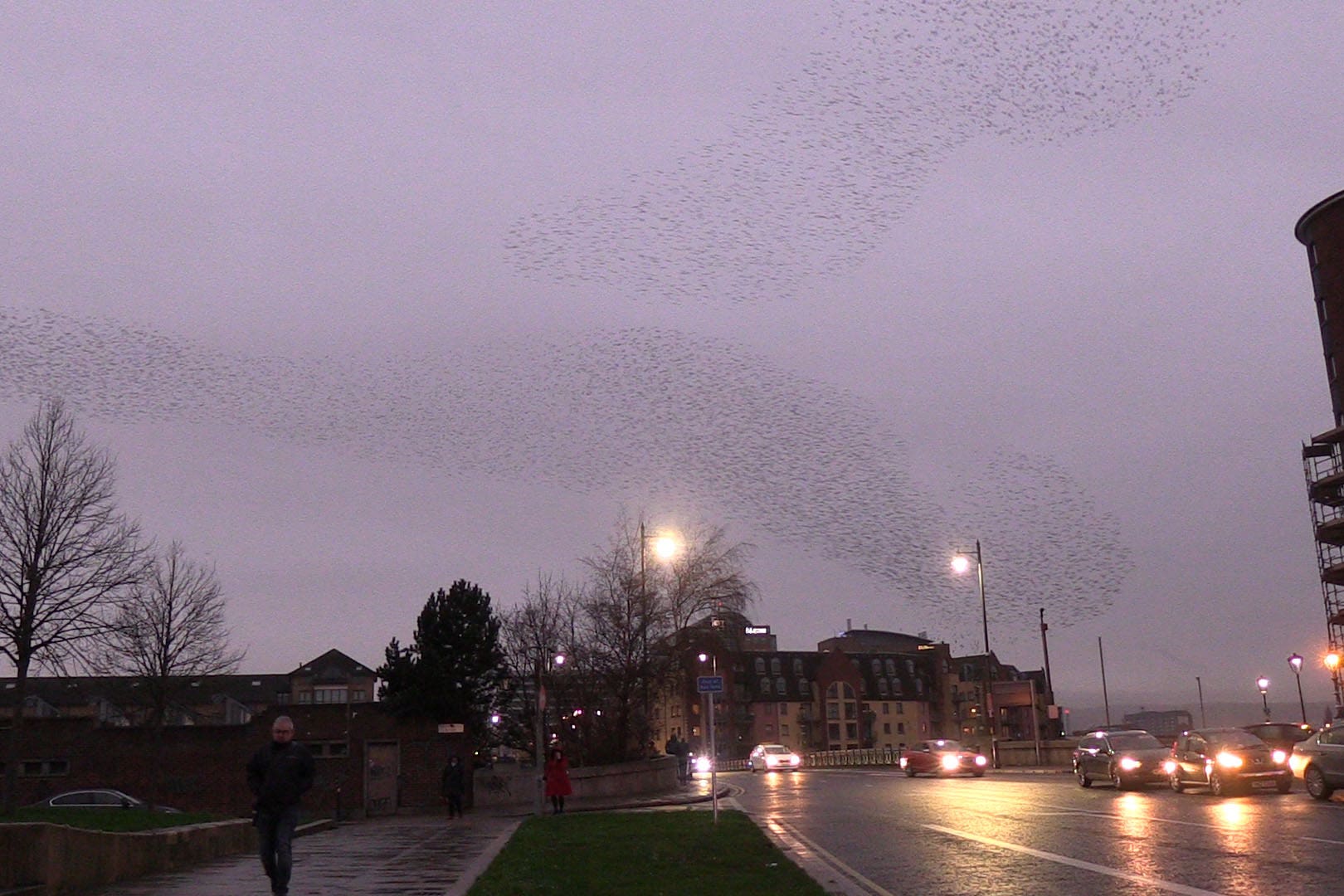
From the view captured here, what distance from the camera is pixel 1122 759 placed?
33.2 m

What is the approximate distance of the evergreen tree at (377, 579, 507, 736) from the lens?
150ft

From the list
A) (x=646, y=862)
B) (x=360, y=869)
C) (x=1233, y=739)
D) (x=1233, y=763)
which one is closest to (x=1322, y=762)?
(x=1233, y=763)

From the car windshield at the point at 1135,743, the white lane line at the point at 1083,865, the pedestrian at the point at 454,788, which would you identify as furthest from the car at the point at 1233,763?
the pedestrian at the point at 454,788

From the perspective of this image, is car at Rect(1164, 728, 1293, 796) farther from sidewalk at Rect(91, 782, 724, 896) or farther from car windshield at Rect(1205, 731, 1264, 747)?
sidewalk at Rect(91, 782, 724, 896)

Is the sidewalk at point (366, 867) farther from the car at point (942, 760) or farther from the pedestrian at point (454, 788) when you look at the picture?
the car at point (942, 760)

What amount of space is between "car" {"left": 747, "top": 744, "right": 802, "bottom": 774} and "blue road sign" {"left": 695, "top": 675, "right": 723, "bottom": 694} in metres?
44.5

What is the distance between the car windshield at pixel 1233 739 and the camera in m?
29.0

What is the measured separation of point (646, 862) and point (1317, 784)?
51.7 feet

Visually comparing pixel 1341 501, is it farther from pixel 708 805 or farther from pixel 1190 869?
pixel 1190 869

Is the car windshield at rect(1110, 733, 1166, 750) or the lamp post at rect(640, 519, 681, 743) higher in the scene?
the lamp post at rect(640, 519, 681, 743)

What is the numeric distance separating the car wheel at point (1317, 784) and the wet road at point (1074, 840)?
259mm

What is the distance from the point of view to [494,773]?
4441cm

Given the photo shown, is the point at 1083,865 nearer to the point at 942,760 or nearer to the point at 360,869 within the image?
the point at 360,869

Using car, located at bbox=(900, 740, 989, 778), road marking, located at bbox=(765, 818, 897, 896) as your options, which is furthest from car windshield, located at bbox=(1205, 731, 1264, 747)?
car, located at bbox=(900, 740, 989, 778)
